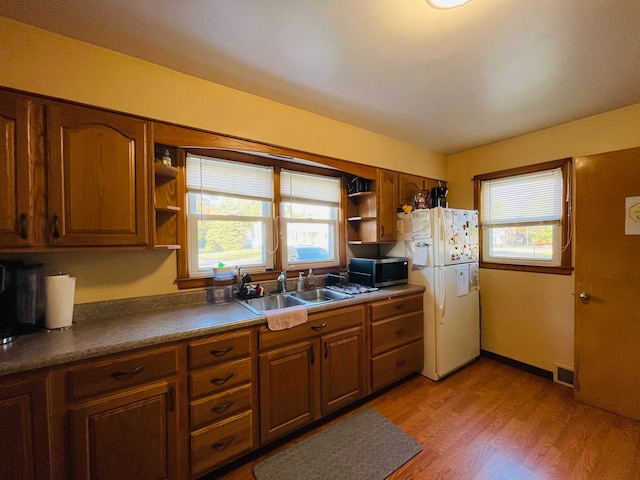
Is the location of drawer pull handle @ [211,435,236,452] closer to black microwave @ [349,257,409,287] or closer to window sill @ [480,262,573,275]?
black microwave @ [349,257,409,287]

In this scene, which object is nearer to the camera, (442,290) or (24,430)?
(24,430)

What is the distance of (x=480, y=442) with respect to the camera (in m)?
1.82

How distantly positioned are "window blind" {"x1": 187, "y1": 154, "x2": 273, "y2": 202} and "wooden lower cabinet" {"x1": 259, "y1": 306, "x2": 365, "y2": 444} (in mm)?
1197

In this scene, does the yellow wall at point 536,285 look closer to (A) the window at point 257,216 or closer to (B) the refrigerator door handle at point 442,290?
(B) the refrigerator door handle at point 442,290

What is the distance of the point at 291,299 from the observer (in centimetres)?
228

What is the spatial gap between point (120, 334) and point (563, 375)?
12.1 feet

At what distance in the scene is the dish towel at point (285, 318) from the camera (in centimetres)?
171

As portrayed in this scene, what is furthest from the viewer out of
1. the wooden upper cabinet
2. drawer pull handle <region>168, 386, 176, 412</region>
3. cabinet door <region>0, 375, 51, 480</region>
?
the wooden upper cabinet

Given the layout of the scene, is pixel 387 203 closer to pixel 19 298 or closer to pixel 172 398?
pixel 172 398

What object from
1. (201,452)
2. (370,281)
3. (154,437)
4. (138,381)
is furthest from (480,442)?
(138,381)

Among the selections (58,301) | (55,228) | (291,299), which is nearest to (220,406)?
(291,299)

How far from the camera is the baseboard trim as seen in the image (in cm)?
263

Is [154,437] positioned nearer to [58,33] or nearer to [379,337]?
[379,337]

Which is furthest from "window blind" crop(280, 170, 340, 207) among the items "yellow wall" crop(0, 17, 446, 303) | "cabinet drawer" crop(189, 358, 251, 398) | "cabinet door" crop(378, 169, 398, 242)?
"cabinet drawer" crop(189, 358, 251, 398)
